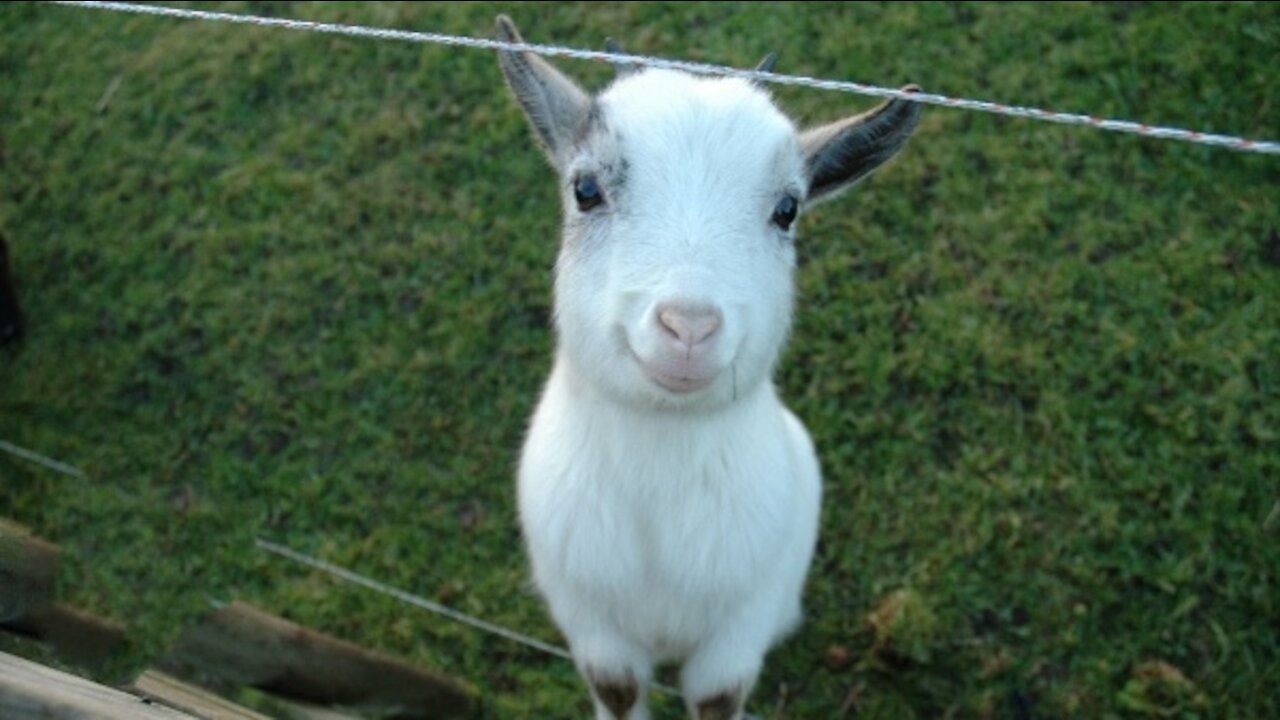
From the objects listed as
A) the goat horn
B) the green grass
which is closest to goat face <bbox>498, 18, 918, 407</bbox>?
the goat horn

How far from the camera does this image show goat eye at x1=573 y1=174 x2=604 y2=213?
234 cm

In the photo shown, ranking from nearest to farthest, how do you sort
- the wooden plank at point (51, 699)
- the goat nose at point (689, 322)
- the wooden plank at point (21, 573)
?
the wooden plank at point (51, 699) < the goat nose at point (689, 322) < the wooden plank at point (21, 573)

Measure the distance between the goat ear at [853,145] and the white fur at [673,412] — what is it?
0.27ft

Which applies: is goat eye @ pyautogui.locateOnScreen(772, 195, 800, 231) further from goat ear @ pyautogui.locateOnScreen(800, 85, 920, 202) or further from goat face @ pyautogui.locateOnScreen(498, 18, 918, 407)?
goat ear @ pyautogui.locateOnScreen(800, 85, 920, 202)

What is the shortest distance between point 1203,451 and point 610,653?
2311 mm

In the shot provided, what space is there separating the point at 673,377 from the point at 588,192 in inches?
20.5

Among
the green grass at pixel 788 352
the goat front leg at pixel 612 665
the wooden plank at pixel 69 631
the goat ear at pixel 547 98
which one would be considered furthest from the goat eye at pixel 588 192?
the green grass at pixel 788 352

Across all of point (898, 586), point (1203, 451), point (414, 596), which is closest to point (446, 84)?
point (414, 596)

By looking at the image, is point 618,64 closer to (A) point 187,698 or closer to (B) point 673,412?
(B) point 673,412

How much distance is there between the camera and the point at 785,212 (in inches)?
93.1

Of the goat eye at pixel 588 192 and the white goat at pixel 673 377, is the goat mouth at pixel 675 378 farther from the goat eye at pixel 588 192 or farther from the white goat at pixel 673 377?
the goat eye at pixel 588 192

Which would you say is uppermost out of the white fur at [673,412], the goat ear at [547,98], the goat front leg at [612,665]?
the goat ear at [547,98]

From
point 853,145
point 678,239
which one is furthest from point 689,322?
point 853,145

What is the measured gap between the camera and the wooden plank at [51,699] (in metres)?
1.68
